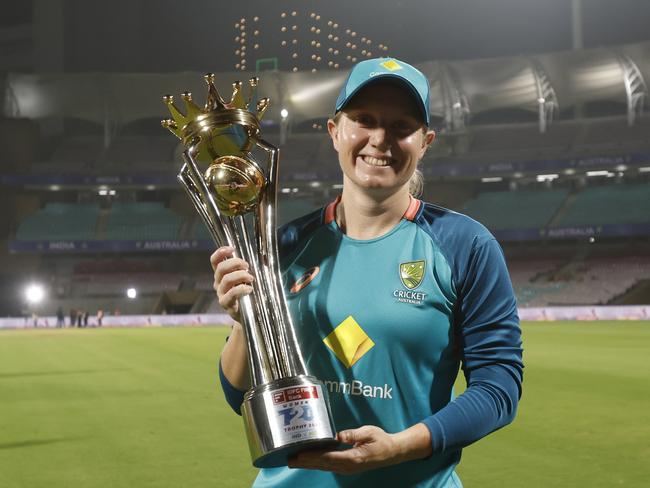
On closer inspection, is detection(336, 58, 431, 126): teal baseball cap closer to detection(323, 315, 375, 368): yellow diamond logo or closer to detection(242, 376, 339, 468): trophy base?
detection(323, 315, 375, 368): yellow diamond logo

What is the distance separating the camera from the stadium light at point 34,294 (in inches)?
1916

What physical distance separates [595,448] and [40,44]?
58.6 meters

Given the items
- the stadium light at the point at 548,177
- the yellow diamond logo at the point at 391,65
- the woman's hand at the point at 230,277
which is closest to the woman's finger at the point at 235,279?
the woman's hand at the point at 230,277

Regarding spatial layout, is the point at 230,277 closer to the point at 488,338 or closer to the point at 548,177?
the point at 488,338

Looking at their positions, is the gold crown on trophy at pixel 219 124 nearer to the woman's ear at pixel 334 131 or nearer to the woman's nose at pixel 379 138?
the woman's ear at pixel 334 131

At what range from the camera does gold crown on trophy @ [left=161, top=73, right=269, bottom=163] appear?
2475mm

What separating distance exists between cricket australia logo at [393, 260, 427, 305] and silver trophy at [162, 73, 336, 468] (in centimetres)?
35

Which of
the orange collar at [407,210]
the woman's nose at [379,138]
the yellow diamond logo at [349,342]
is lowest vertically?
the yellow diamond logo at [349,342]

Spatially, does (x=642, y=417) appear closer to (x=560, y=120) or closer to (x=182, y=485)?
(x=182, y=485)

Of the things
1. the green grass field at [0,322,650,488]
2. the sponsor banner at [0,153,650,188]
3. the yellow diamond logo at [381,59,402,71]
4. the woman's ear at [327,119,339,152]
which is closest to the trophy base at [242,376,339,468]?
the woman's ear at [327,119,339,152]

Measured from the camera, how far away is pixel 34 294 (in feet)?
160

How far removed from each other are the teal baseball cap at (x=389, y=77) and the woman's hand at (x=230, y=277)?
574mm

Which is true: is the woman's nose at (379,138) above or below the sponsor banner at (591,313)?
below

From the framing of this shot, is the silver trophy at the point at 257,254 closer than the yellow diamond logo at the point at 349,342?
Yes
